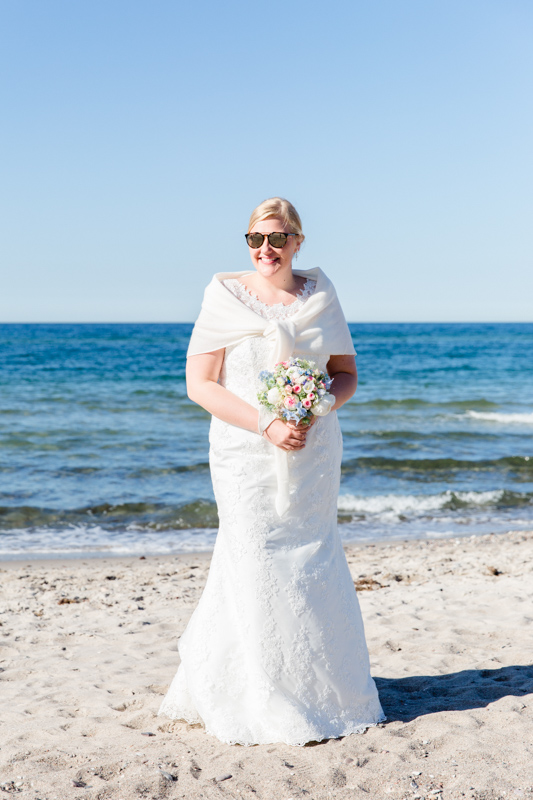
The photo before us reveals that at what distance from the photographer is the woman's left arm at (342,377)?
355 centimetres

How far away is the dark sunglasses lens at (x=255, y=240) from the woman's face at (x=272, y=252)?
0.02 meters

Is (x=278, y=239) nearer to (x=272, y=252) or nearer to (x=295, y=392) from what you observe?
(x=272, y=252)

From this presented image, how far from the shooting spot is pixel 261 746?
3.39m

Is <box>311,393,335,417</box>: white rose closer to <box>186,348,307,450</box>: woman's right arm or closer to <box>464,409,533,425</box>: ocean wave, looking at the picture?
<box>186,348,307,450</box>: woman's right arm

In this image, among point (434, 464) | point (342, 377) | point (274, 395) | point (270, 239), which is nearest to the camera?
point (274, 395)

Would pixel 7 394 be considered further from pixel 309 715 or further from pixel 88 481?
pixel 309 715

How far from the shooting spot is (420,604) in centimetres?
615

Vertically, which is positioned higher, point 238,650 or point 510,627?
point 238,650

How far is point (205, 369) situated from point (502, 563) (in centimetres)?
532

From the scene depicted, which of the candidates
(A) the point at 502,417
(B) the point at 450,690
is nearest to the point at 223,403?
(B) the point at 450,690

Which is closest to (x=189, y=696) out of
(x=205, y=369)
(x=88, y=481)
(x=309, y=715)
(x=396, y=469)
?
(x=309, y=715)

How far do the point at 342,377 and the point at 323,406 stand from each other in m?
0.47

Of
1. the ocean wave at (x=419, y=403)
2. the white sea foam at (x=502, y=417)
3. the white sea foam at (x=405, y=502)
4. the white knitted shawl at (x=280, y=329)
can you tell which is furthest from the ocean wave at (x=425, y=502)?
the ocean wave at (x=419, y=403)

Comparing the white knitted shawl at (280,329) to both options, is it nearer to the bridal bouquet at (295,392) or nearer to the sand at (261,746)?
the bridal bouquet at (295,392)
